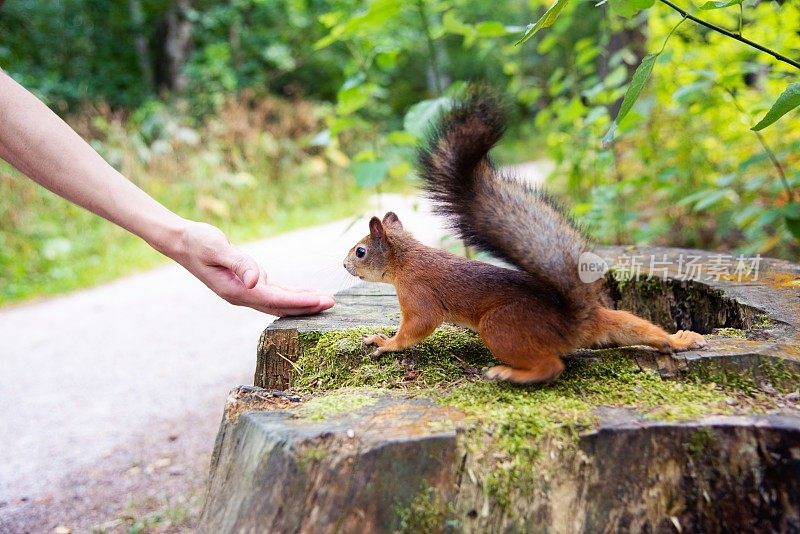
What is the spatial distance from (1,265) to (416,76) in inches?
482

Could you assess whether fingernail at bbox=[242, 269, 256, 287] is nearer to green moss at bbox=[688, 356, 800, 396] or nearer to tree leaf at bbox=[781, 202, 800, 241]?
green moss at bbox=[688, 356, 800, 396]

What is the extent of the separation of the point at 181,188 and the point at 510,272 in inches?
260

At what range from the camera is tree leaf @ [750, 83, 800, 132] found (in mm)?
1361

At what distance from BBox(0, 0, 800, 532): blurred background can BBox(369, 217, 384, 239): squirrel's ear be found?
0.29 metres

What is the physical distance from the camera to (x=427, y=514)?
1.16 m

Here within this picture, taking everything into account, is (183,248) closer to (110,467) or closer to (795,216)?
(110,467)

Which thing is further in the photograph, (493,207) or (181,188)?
(181,188)

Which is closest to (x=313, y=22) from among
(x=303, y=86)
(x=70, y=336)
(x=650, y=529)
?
(x=303, y=86)

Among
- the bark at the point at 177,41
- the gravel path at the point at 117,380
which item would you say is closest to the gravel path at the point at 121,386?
the gravel path at the point at 117,380

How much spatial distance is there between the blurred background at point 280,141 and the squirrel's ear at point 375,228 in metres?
0.29

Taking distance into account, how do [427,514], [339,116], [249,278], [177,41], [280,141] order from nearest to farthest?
[427,514] < [249,278] < [339,116] < [280,141] < [177,41]

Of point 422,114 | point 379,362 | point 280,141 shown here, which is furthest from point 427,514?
point 280,141

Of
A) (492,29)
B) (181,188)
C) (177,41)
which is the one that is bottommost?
(492,29)

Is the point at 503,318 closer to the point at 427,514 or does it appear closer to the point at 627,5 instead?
the point at 427,514
